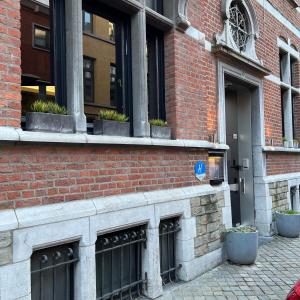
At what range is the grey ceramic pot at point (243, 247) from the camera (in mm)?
5523

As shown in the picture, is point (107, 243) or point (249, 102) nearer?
point (107, 243)

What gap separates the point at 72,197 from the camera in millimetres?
3557

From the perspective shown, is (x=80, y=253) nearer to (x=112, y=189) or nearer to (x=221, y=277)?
(x=112, y=189)

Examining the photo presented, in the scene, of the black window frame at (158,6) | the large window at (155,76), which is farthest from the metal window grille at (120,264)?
the black window frame at (158,6)

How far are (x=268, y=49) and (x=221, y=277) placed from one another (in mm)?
5548

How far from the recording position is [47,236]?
3221 mm

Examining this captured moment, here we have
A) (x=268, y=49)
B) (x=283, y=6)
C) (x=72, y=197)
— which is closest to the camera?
(x=72, y=197)

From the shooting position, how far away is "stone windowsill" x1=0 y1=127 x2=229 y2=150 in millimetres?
2984

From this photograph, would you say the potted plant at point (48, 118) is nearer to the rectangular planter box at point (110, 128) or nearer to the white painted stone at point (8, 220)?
the rectangular planter box at point (110, 128)

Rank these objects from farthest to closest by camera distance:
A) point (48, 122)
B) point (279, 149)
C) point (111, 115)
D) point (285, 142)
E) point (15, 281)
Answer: point (285, 142) → point (279, 149) → point (111, 115) → point (48, 122) → point (15, 281)

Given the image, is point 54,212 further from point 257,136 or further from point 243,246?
point 257,136


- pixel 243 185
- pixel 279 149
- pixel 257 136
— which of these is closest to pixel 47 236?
pixel 243 185

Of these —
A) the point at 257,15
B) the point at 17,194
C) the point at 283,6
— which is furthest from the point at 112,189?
the point at 283,6

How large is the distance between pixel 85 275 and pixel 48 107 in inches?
66.8
